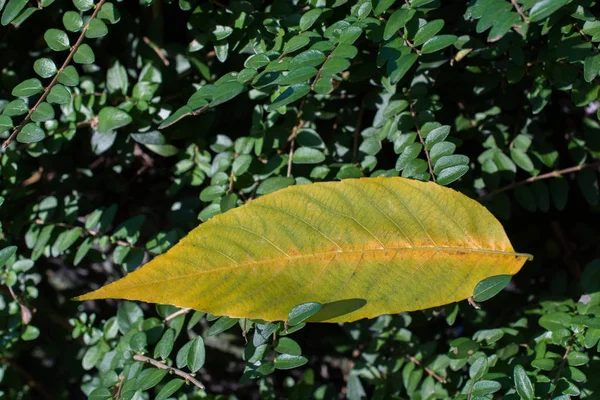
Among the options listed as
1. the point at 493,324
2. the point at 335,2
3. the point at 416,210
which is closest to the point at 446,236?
the point at 416,210

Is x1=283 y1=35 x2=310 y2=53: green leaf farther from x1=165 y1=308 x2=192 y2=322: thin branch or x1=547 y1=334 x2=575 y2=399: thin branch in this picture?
x1=547 y1=334 x2=575 y2=399: thin branch

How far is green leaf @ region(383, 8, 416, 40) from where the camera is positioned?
1.06 m

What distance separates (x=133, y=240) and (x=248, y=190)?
0.28m

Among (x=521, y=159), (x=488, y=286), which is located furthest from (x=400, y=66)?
(x=521, y=159)

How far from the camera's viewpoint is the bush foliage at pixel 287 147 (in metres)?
1.14

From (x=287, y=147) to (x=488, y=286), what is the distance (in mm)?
571

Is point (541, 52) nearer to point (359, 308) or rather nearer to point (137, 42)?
point (359, 308)

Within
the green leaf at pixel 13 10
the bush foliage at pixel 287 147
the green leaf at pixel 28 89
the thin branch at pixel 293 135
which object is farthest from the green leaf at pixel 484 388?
the green leaf at pixel 13 10

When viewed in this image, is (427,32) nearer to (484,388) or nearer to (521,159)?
(521,159)

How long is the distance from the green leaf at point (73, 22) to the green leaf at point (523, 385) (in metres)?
1.01

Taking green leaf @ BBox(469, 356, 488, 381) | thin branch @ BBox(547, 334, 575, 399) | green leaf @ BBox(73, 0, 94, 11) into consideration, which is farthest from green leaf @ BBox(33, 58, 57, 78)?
thin branch @ BBox(547, 334, 575, 399)

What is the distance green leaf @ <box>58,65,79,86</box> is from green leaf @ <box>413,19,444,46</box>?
610mm

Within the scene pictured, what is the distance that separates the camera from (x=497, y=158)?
144cm

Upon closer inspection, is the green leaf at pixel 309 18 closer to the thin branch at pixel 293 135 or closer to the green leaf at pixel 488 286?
the thin branch at pixel 293 135
